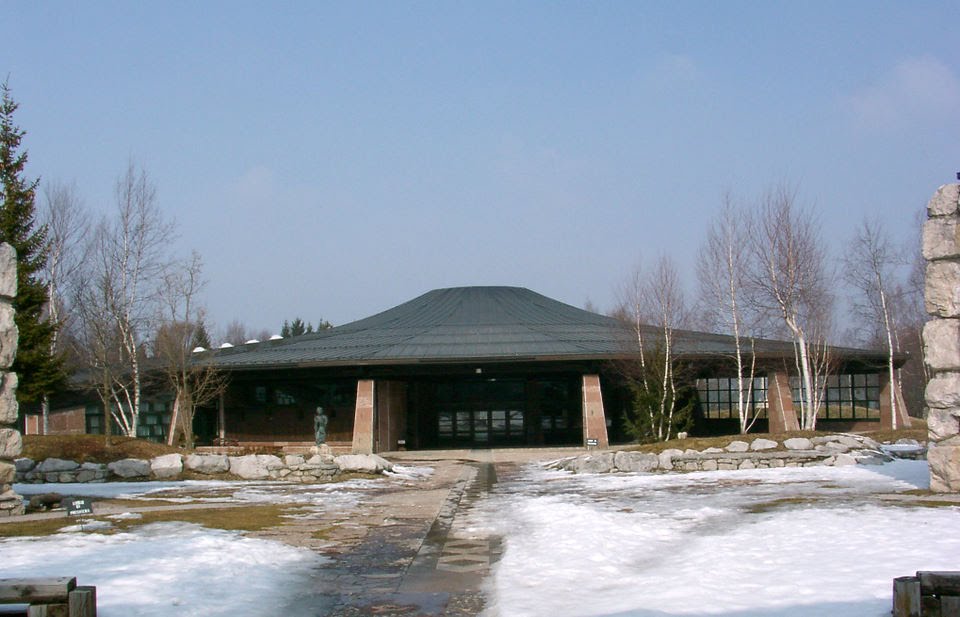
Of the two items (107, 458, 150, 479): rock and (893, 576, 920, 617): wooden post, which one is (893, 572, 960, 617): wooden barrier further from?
(107, 458, 150, 479): rock

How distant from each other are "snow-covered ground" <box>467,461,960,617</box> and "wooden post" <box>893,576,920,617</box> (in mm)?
744

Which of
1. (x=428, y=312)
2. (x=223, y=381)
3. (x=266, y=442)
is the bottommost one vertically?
(x=266, y=442)

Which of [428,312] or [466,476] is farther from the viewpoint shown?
[428,312]

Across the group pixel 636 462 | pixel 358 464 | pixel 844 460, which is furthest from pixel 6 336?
pixel 844 460

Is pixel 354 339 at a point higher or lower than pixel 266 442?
higher

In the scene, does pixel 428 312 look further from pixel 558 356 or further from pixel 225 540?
pixel 225 540

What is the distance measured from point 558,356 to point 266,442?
13.1 metres

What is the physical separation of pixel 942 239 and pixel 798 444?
9.02 metres

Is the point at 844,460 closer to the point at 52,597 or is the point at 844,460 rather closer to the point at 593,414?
the point at 593,414

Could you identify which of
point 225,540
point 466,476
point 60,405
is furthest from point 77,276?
point 225,540

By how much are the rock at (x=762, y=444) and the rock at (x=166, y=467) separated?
1388 centimetres

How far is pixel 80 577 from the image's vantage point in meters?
8.78

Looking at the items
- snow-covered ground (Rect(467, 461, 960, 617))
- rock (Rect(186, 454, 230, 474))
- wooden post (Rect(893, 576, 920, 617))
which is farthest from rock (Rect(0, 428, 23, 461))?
Result: wooden post (Rect(893, 576, 920, 617))

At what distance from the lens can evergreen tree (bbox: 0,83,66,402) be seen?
22.5 metres
